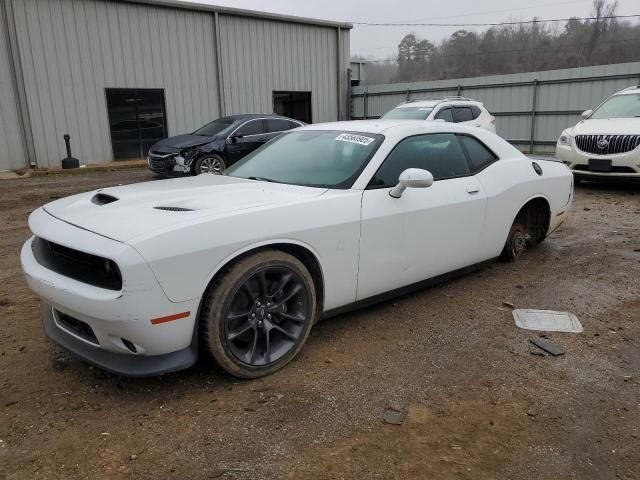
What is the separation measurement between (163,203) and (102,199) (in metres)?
0.48

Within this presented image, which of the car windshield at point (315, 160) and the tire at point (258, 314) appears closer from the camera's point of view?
the tire at point (258, 314)

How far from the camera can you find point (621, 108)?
9.89 metres

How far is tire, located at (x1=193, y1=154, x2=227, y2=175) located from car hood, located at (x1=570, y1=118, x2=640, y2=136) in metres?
7.15

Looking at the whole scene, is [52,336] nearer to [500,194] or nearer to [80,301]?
[80,301]

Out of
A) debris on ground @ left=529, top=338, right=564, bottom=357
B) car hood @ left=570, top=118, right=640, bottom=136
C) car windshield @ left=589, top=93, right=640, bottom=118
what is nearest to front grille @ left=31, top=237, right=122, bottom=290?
debris on ground @ left=529, top=338, right=564, bottom=357

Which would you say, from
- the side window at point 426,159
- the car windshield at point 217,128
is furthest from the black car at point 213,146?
the side window at point 426,159

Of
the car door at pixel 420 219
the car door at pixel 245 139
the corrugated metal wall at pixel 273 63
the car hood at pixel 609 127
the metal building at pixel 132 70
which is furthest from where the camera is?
the corrugated metal wall at pixel 273 63

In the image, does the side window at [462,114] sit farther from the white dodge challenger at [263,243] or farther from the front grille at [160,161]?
the white dodge challenger at [263,243]

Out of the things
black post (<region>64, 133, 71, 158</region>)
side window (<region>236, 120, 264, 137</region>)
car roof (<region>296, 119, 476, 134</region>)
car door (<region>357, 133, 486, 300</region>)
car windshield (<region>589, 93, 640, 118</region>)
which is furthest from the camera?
black post (<region>64, 133, 71, 158</region>)

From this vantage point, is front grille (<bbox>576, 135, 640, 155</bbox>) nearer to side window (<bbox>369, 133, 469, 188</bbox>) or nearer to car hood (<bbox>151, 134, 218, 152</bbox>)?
side window (<bbox>369, 133, 469, 188</bbox>)

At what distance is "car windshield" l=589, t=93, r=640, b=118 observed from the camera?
964 cm

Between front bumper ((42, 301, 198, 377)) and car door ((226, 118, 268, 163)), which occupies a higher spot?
car door ((226, 118, 268, 163))

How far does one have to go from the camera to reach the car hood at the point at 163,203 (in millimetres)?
2740

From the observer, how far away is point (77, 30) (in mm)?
15180
